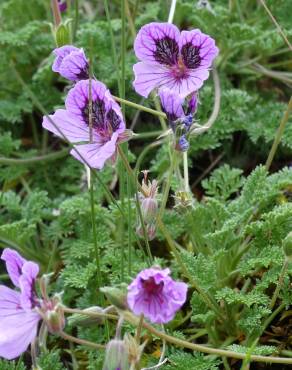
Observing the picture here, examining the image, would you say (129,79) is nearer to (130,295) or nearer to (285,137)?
(285,137)

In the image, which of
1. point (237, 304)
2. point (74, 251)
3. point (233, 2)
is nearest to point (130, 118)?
point (233, 2)

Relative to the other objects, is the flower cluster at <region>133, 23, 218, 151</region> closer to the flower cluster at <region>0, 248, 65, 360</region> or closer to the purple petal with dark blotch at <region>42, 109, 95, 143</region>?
the purple petal with dark blotch at <region>42, 109, 95, 143</region>

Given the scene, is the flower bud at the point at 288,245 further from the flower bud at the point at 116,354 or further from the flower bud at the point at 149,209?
the flower bud at the point at 116,354

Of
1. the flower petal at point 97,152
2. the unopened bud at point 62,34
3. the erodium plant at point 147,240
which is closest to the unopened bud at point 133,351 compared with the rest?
the erodium plant at point 147,240

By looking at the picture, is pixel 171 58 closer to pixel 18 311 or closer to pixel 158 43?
pixel 158 43

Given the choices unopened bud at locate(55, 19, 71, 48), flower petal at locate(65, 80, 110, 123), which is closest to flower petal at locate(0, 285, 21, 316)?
flower petal at locate(65, 80, 110, 123)

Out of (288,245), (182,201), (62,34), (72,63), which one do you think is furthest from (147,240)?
(62,34)

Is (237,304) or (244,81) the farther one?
(244,81)
